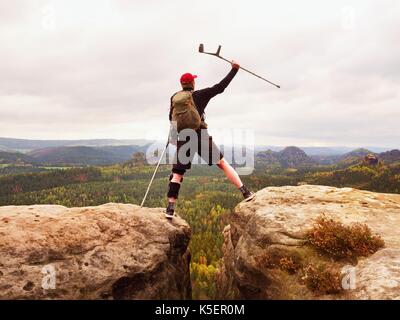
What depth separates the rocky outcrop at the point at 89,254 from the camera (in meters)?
7.69

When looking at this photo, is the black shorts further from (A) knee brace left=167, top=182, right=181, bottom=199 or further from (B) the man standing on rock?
(A) knee brace left=167, top=182, right=181, bottom=199

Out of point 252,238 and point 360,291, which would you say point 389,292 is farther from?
point 252,238

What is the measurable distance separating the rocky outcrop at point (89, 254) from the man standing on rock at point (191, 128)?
4.99 feet

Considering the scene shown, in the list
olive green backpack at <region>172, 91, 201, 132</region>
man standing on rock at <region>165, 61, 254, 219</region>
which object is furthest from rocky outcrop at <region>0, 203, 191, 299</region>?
olive green backpack at <region>172, 91, 201, 132</region>

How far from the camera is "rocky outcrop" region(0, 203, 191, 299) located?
769cm

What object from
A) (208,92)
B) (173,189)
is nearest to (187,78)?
(208,92)

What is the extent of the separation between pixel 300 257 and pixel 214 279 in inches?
271

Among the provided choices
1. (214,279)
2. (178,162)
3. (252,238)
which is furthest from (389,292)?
(214,279)

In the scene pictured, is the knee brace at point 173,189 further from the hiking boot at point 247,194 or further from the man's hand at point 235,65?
the man's hand at point 235,65

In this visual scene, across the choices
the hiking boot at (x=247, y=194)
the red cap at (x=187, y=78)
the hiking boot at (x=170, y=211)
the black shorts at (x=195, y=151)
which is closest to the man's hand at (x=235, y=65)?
the red cap at (x=187, y=78)

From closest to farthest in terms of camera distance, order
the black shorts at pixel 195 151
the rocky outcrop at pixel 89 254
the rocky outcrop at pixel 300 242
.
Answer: the rocky outcrop at pixel 300 242, the rocky outcrop at pixel 89 254, the black shorts at pixel 195 151

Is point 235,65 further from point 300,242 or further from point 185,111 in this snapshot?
point 300,242

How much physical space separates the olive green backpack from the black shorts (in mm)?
474

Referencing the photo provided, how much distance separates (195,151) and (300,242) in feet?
12.9
